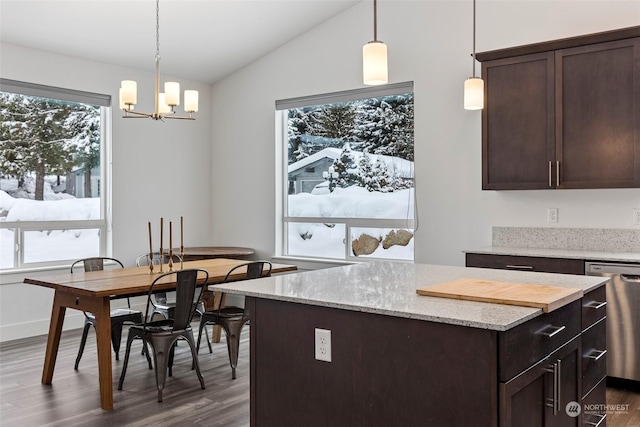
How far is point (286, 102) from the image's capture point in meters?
5.94

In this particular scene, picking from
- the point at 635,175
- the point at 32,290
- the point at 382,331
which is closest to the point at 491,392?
the point at 382,331

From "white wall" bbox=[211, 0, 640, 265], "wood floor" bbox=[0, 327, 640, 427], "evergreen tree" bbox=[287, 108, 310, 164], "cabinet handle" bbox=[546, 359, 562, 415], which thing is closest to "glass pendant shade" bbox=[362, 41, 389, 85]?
"cabinet handle" bbox=[546, 359, 562, 415]

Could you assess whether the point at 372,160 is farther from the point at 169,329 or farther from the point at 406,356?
the point at 406,356

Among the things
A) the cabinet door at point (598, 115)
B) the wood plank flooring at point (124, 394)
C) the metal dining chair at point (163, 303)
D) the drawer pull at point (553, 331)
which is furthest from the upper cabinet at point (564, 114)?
the metal dining chair at point (163, 303)

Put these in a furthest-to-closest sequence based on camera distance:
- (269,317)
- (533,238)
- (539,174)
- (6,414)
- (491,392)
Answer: (533,238), (539,174), (6,414), (269,317), (491,392)

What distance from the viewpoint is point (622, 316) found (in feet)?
11.6

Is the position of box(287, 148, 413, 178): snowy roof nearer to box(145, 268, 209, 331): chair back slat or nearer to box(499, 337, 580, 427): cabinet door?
box(145, 268, 209, 331): chair back slat

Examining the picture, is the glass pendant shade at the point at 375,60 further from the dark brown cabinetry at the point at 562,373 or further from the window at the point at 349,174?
the window at the point at 349,174

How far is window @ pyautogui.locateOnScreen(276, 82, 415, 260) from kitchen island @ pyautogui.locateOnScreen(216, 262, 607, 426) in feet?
9.18

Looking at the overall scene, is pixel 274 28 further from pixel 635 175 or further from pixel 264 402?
pixel 264 402

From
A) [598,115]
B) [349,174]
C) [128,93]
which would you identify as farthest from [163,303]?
[598,115]

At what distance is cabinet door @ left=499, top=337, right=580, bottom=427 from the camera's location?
170 centimetres

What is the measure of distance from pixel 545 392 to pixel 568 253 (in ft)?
6.89

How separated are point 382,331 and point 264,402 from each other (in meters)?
0.67
